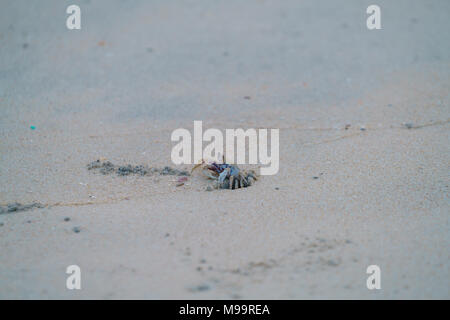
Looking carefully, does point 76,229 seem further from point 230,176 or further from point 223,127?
point 223,127

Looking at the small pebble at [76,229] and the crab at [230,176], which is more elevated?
the crab at [230,176]

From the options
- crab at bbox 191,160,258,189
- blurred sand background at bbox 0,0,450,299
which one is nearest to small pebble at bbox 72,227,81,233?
blurred sand background at bbox 0,0,450,299

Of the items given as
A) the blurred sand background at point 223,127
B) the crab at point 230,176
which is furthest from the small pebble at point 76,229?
the crab at point 230,176

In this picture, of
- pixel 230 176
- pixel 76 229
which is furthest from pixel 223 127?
pixel 76 229

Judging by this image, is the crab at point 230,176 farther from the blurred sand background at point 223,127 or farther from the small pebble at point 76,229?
the small pebble at point 76,229
